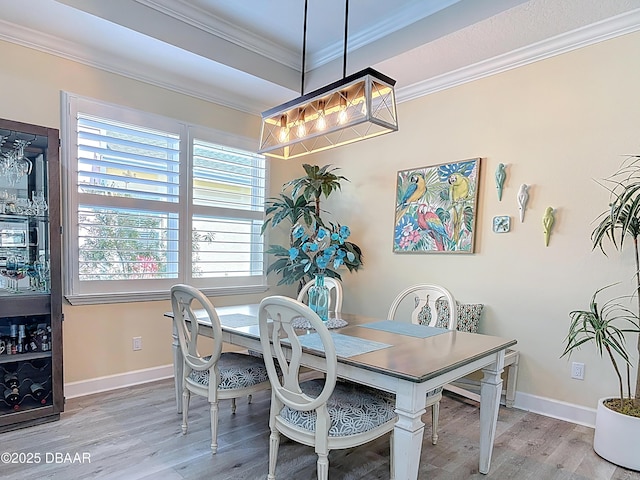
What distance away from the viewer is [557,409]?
2781 mm

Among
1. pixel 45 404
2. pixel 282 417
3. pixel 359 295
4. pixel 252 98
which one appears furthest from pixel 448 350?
pixel 252 98

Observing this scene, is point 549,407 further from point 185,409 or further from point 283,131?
point 283,131

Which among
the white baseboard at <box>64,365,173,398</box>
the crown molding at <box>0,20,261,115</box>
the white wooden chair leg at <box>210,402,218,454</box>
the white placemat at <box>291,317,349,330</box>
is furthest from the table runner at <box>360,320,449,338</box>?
the crown molding at <box>0,20,261,115</box>

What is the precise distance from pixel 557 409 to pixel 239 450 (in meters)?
2.25

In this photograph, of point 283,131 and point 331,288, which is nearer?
point 283,131

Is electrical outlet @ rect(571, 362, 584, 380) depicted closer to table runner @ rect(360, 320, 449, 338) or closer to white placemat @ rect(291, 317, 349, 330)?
table runner @ rect(360, 320, 449, 338)

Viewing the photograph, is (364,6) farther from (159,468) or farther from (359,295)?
(159,468)

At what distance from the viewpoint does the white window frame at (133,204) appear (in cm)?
293

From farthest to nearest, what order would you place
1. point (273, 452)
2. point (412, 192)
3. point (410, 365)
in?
point (412, 192) < point (273, 452) < point (410, 365)

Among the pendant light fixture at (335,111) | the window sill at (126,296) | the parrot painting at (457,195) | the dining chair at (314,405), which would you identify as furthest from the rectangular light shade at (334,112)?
the window sill at (126,296)

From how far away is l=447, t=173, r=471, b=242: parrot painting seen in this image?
3250 millimetres

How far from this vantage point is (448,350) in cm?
183

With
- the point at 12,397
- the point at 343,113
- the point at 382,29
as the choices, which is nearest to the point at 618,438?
the point at 343,113

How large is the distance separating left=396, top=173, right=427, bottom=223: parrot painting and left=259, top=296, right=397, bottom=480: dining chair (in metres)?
2.08
